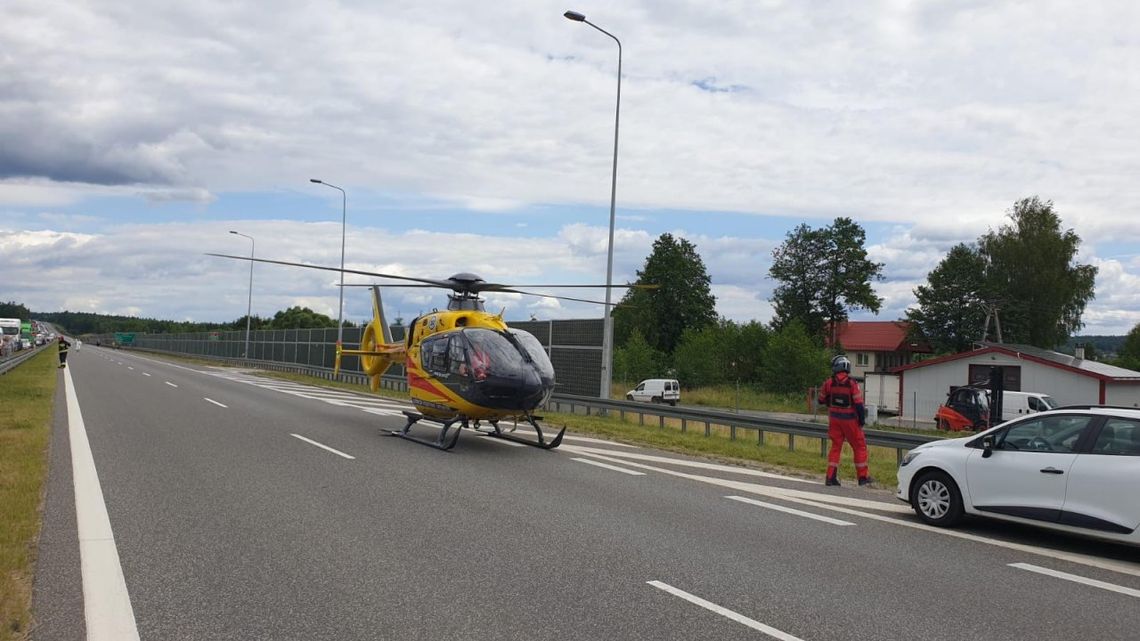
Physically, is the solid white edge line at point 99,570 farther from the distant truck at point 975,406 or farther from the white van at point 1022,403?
the white van at point 1022,403

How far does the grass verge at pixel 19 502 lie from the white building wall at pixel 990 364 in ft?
102

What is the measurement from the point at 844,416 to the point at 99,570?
919 centimetres

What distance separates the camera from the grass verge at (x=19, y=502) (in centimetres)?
553

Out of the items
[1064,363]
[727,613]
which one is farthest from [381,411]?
[1064,363]

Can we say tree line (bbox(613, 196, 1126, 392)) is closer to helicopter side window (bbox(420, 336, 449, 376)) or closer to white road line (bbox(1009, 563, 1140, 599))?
helicopter side window (bbox(420, 336, 449, 376))

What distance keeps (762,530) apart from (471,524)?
9.57 ft

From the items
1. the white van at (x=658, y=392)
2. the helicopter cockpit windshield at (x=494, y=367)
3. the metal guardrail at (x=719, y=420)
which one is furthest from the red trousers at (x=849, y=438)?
the white van at (x=658, y=392)

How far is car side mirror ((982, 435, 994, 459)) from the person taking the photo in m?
8.76

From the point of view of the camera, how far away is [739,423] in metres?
17.9

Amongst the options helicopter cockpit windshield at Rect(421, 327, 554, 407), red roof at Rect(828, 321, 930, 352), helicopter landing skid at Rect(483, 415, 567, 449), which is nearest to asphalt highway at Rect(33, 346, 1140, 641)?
helicopter cockpit windshield at Rect(421, 327, 554, 407)

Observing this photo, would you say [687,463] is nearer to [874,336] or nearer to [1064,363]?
[1064,363]

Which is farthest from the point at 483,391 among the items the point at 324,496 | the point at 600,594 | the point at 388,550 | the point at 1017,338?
the point at 1017,338

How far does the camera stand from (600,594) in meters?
6.11

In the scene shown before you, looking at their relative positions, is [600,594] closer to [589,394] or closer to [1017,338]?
[589,394]
